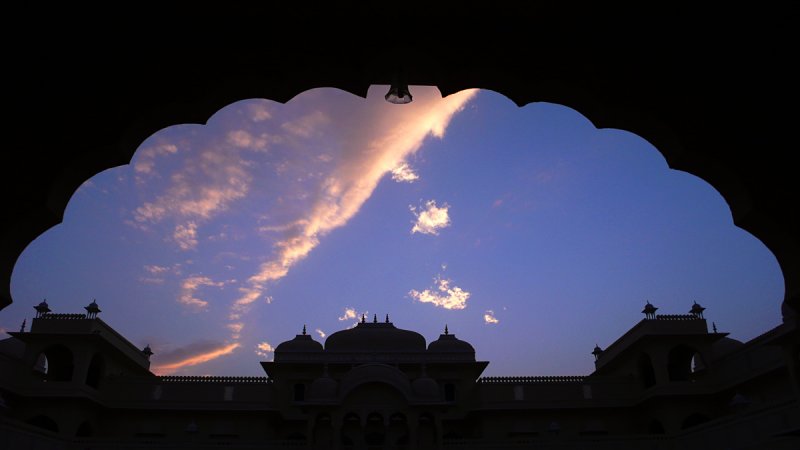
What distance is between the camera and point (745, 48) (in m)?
4.12

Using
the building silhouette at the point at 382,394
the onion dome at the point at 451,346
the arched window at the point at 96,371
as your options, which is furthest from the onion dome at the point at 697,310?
the arched window at the point at 96,371

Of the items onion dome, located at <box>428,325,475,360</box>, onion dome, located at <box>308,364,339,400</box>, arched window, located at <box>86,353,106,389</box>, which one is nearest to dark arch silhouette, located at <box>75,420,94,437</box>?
arched window, located at <box>86,353,106,389</box>

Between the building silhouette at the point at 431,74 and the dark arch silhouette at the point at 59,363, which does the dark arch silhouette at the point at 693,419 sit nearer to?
the building silhouette at the point at 431,74

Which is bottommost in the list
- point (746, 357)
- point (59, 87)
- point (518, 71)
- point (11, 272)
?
point (11, 272)

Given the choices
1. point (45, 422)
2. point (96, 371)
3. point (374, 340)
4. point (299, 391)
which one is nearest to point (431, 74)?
point (299, 391)

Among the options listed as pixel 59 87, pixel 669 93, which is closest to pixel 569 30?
pixel 669 93

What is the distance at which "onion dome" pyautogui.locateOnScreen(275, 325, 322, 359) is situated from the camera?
31.4 metres

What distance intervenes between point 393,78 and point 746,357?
26.8m

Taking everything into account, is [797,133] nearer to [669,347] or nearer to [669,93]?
[669,93]

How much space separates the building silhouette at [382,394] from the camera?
80.8 ft

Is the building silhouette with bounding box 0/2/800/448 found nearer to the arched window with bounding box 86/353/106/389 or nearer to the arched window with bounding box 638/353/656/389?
the arched window with bounding box 86/353/106/389

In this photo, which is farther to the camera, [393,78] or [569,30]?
[393,78]

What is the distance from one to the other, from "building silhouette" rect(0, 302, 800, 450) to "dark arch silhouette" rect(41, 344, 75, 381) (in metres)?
0.07

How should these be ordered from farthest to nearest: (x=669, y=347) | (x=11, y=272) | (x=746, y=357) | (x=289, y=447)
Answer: (x=669, y=347) → (x=746, y=357) → (x=289, y=447) → (x=11, y=272)
